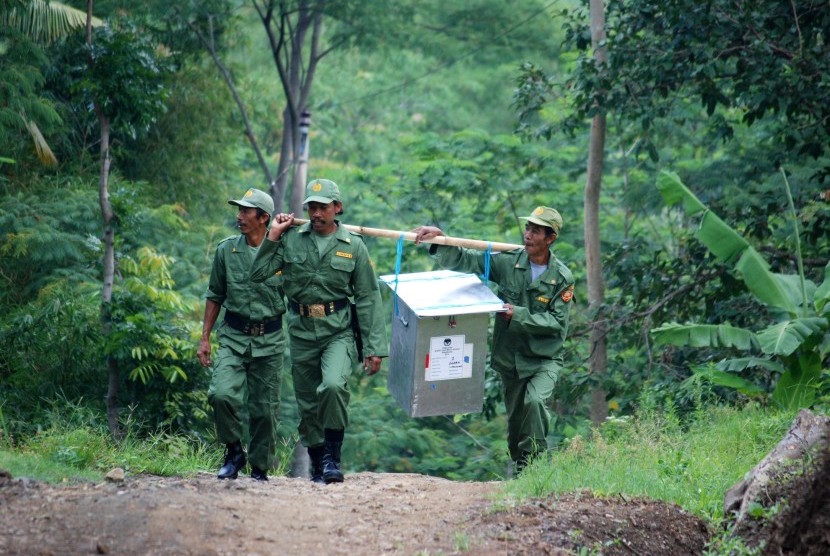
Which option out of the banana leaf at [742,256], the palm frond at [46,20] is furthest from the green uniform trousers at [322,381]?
the palm frond at [46,20]

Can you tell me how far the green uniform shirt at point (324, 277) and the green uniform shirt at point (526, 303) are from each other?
743 mm

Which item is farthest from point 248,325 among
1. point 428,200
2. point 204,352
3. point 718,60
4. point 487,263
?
point 428,200

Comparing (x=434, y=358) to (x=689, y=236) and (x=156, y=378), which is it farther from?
(x=689, y=236)

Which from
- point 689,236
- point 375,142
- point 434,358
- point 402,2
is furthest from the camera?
point 375,142

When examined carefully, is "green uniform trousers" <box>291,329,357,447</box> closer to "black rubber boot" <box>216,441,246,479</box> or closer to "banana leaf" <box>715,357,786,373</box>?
"black rubber boot" <box>216,441,246,479</box>

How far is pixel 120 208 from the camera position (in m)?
10.1

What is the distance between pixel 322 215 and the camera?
24.7 feet

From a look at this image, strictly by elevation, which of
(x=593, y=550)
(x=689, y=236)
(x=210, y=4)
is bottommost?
(x=593, y=550)

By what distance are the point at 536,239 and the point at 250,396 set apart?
7.68ft

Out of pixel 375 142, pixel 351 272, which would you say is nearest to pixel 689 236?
pixel 351 272

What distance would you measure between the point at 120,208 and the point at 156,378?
164 centimetres

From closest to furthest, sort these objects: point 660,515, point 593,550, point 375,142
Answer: point 593,550
point 660,515
point 375,142

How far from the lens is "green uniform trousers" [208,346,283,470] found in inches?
292

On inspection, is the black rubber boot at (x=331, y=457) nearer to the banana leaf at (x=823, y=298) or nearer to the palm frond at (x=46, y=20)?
the banana leaf at (x=823, y=298)
